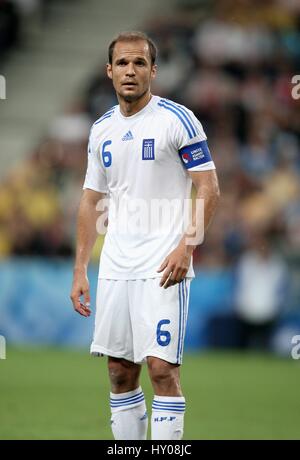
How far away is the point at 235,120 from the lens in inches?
615

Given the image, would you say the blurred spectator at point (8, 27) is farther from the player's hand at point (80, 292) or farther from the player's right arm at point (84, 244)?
the player's hand at point (80, 292)

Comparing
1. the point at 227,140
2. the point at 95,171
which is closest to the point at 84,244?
the point at 95,171

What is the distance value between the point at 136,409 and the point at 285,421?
8.62 ft

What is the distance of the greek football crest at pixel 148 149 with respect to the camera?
5.52m

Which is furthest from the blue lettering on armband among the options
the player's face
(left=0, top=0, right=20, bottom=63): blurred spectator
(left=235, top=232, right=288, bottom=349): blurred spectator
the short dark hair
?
(left=0, top=0, right=20, bottom=63): blurred spectator

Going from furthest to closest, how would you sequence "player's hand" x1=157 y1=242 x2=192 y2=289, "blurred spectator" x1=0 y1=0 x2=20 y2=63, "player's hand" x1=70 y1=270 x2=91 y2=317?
1. "blurred spectator" x1=0 y1=0 x2=20 y2=63
2. "player's hand" x1=70 y1=270 x2=91 y2=317
3. "player's hand" x1=157 y1=242 x2=192 y2=289

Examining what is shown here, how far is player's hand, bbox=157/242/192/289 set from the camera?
5289mm

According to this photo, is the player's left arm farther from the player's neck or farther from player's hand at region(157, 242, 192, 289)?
the player's neck

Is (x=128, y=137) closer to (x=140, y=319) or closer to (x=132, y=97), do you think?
(x=132, y=97)

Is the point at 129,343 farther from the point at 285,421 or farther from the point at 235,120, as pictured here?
the point at 235,120

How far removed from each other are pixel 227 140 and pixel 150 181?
987 cm

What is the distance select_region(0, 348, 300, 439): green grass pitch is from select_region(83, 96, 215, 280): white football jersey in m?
1.79
